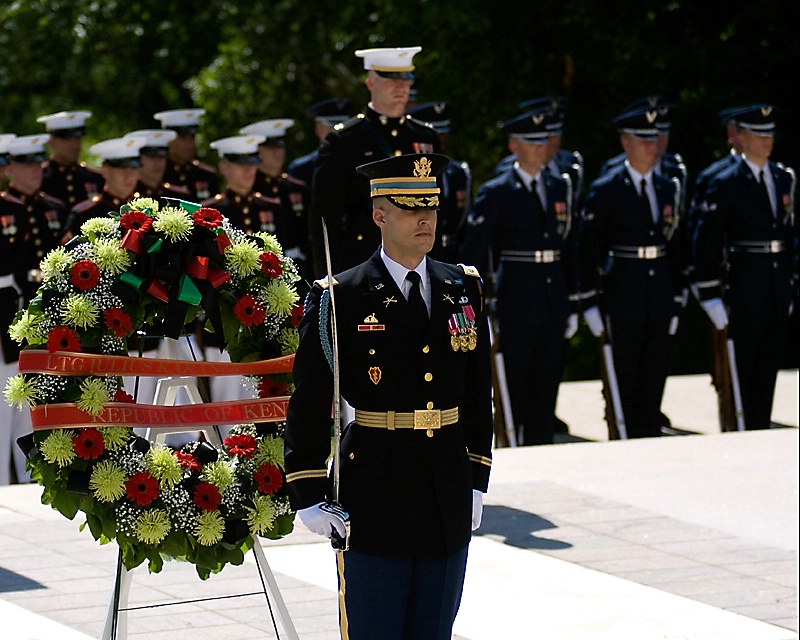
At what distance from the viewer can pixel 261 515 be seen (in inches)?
218

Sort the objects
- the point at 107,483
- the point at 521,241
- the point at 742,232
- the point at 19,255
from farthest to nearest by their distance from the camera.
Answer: the point at 742,232 → the point at 521,241 → the point at 19,255 → the point at 107,483

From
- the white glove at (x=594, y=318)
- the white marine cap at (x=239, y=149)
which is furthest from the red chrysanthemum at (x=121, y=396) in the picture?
the white marine cap at (x=239, y=149)

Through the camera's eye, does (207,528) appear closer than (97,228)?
Yes

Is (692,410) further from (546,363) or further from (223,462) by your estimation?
(223,462)

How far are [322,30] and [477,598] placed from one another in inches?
641

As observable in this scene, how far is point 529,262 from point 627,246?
76 cm

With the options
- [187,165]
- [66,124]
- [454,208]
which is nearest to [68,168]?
[66,124]

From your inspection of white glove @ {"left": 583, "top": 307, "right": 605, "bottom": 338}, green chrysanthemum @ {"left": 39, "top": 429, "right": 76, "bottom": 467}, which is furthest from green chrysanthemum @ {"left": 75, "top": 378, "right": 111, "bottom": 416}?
white glove @ {"left": 583, "top": 307, "right": 605, "bottom": 338}

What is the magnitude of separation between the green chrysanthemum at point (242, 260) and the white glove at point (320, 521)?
1.11 metres

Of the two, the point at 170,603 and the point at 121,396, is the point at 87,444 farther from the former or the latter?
the point at 170,603

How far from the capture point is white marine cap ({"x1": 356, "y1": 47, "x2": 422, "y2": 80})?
8938 millimetres

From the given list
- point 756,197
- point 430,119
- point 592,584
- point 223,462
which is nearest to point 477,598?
point 592,584

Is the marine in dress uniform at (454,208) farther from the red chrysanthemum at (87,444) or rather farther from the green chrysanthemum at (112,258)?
the red chrysanthemum at (87,444)

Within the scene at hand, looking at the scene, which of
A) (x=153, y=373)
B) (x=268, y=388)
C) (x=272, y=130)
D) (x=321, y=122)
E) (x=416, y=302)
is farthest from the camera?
(x=321, y=122)
